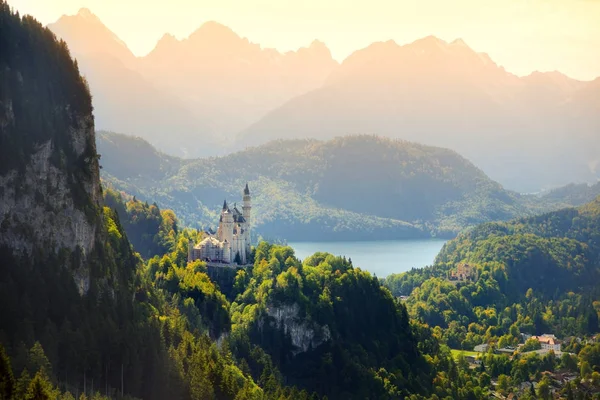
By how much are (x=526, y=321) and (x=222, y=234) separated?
4570 cm

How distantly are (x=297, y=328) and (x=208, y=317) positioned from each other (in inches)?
348

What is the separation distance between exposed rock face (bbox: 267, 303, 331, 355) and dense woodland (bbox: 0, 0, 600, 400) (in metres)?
0.10

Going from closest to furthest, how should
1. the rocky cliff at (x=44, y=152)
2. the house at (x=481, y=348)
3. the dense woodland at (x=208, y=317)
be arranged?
the dense woodland at (x=208, y=317)
the rocky cliff at (x=44, y=152)
the house at (x=481, y=348)

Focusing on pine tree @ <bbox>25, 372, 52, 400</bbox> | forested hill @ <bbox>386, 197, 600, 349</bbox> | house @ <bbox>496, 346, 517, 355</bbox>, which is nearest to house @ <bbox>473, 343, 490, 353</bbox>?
forested hill @ <bbox>386, 197, 600, 349</bbox>

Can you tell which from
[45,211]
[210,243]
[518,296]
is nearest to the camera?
[45,211]

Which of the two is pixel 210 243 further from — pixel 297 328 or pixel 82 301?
pixel 82 301

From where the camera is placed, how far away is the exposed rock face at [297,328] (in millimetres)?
84963

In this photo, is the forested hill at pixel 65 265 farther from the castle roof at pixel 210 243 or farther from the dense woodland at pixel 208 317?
the castle roof at pixel 210 243

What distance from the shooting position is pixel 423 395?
274 feet

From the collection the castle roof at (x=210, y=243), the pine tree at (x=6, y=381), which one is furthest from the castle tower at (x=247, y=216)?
the pine tree at (x=6, y=381)

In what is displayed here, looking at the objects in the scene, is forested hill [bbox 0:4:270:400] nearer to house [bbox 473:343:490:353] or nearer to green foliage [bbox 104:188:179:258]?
green foliage [bbox 104:188:179:258]

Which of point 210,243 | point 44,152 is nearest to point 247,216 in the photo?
point 210,243

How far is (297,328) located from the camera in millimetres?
85312

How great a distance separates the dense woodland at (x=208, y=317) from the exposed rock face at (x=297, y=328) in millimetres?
98
